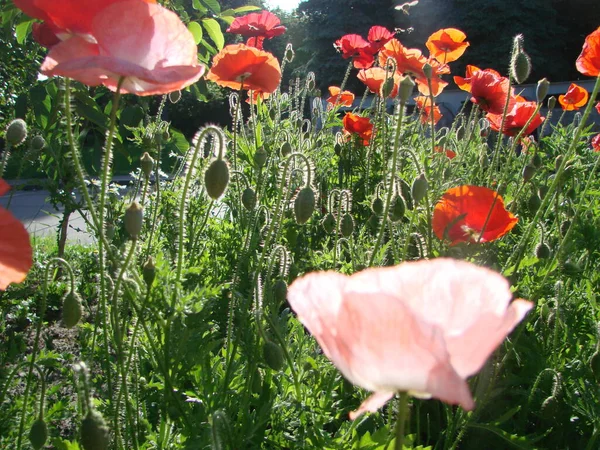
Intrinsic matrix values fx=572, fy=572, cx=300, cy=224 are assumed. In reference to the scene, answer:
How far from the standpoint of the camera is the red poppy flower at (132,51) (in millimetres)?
713

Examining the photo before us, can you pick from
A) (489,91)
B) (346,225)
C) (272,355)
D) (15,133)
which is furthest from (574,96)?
(15,133)

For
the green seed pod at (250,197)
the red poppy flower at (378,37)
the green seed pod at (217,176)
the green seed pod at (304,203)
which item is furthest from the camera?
the red poppy flower at (378,37)

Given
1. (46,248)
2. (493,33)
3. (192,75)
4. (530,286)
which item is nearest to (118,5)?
(192,75)

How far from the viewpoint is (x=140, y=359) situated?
1.52 meters

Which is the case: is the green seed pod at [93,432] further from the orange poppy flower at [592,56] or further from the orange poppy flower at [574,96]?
the orange poppy flower at [574,96]

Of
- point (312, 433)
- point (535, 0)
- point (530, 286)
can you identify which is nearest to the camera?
point (312, 433)

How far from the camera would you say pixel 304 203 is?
122 centimetres

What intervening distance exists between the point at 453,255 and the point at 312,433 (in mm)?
700

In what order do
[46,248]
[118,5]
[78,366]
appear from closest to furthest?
[78,366] < [118,5] < [46,248]

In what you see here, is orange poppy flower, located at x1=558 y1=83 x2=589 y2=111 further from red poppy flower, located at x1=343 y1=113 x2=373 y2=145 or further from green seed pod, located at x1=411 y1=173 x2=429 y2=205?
green seed pod, located at x1=411 y1=173 x2=429 y2=205

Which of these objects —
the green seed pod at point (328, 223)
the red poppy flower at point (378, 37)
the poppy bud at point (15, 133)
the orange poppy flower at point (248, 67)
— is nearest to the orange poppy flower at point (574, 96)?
the red poppy flower at point (378, 37)

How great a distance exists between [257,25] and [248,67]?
1.11 meters

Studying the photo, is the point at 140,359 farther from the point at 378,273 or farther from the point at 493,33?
the point at 493,33

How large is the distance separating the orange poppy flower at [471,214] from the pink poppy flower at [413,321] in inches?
40.1
